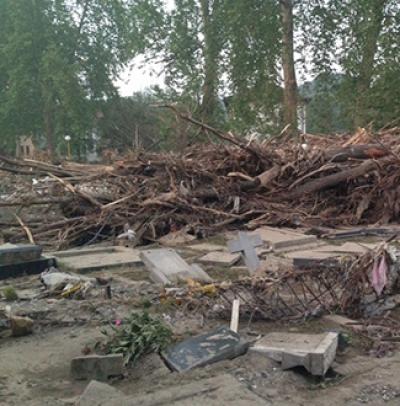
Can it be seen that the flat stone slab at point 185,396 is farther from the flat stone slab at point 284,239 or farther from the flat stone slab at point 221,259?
the flat stone slab at point 284,239

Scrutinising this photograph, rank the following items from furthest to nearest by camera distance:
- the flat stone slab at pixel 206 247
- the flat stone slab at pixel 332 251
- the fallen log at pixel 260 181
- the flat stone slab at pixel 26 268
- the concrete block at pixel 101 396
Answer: the fallen log at pixel 260 181 → the flat stone slab at pixel 206 247 → the flat stone slab at pixel 332 251 → the flat stone slab at pixel 26 268 → the concrete block at pixel 101 396

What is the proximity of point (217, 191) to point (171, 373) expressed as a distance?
234 inches

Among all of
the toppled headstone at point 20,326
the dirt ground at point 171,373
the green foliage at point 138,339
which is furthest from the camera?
the toppled headstone at point 20,326

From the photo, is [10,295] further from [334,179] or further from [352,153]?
[352,153]

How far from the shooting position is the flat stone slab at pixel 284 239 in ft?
22.7

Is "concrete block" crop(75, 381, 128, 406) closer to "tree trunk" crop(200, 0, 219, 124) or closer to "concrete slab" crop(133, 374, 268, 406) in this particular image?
"concrete slab" crop(133, 374, 268, 406)

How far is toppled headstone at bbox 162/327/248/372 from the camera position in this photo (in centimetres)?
304

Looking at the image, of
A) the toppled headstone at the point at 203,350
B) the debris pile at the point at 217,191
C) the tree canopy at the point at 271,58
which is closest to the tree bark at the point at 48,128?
the tree canopy at the point at 271,58

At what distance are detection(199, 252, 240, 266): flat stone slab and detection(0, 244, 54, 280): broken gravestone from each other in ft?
5.43

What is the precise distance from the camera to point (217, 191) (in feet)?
28.8

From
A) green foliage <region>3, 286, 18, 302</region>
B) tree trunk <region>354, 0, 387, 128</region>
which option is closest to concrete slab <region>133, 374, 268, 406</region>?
green foliage <region>3, 286, 18, 302</region>

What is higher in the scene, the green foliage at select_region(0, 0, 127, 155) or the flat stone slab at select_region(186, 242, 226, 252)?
the green foliage at select_region(0, 0, 127, 155)

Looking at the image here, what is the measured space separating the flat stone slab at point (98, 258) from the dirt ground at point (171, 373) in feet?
5.82

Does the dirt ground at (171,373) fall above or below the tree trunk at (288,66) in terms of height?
below
